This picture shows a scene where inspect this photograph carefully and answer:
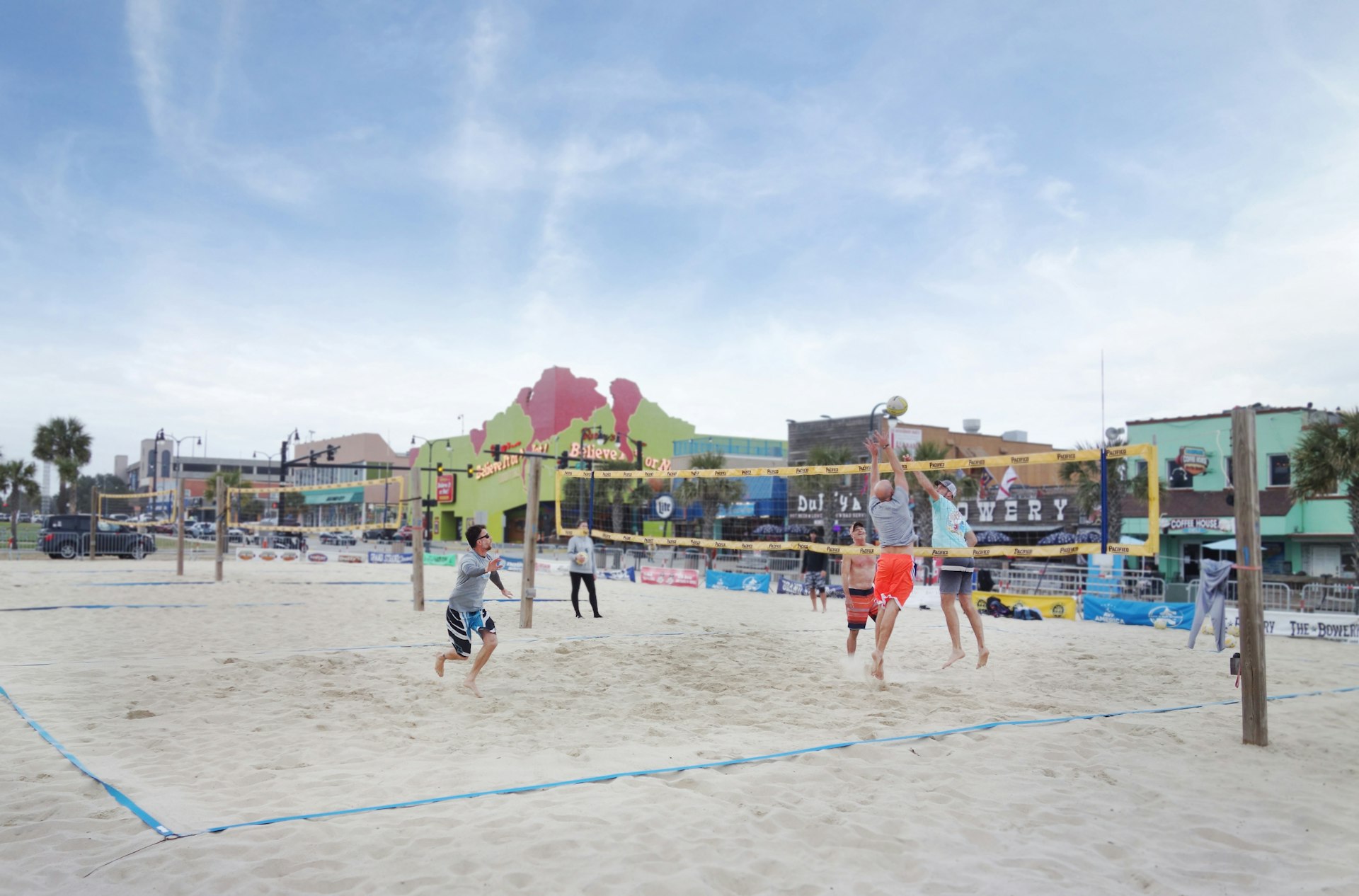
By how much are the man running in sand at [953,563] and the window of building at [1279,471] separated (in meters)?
20.3

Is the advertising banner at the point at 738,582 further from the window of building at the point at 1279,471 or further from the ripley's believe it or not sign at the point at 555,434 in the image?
the ripley's believe it or not sign at the point at 555,434

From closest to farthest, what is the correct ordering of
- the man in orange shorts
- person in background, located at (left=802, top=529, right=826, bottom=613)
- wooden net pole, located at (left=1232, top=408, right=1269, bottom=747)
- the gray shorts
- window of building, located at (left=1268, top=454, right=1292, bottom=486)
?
wooden net pole, located at (left=1232, top=408, right=1269, bottom=747) → the man in orange shorts → the gray shorts → person in background, located at (left=802, top=529, right=826, bottom=613) → window of building, located at (left=1268, top=454, right=1292, bottom=486)

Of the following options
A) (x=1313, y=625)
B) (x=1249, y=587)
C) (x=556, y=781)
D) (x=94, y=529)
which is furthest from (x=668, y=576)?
(x=556, y=781)

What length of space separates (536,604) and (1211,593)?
9559 millimetres

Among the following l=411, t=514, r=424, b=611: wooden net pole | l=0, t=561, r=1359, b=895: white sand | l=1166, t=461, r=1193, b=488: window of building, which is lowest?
l=0, t=561, r=1359, b=895: white sand

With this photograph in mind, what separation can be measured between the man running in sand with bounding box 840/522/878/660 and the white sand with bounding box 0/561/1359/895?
1.69 feet

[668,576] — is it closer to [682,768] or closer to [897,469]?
[897,469]

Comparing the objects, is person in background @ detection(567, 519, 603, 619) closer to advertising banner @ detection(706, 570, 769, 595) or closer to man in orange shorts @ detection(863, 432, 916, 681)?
man in orange shorts @ detection(863, 432, 916, 681)

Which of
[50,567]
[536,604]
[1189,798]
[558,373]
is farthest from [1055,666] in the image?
[558,373]

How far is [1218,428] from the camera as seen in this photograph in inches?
984

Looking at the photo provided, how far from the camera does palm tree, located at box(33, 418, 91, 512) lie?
148 feet

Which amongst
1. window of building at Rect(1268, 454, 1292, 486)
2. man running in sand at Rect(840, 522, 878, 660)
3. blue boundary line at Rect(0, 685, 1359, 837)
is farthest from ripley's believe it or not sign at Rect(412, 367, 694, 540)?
blue boundary line at Rect(0, 685, 1359, 837)

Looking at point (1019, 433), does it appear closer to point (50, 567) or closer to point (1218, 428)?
point (1218, 428)

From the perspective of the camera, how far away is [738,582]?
21.0m
